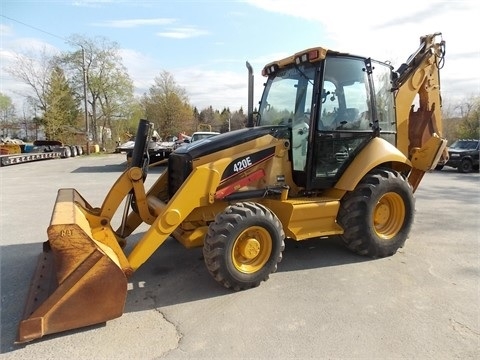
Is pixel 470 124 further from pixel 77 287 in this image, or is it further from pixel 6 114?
pixel 6 114

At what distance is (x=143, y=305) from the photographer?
3.75m

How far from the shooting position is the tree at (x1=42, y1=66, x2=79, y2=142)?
3616 centimetres

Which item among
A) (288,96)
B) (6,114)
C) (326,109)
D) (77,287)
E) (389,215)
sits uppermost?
(6,114)

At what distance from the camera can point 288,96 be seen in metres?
5.15

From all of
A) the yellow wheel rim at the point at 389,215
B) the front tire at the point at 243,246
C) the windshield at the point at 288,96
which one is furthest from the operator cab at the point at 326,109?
the front tire at the point at 243,246

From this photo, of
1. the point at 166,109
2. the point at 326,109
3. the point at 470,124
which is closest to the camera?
Result: the point at 326,109

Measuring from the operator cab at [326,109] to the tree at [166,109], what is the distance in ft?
155

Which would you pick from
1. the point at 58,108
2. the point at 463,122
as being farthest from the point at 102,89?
the point at 463,122

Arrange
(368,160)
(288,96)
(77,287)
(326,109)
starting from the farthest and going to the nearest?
1. (288,96)
2. (368,160)
3. (326,109)
4. (77,287)

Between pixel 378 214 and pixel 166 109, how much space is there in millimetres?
49168

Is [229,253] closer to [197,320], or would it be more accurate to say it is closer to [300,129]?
[197,320]

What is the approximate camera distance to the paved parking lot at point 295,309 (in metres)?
3.03

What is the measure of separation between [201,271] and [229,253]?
0.87m

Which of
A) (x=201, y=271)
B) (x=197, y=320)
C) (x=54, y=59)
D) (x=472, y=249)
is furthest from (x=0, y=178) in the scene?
(x=54, y=59)
